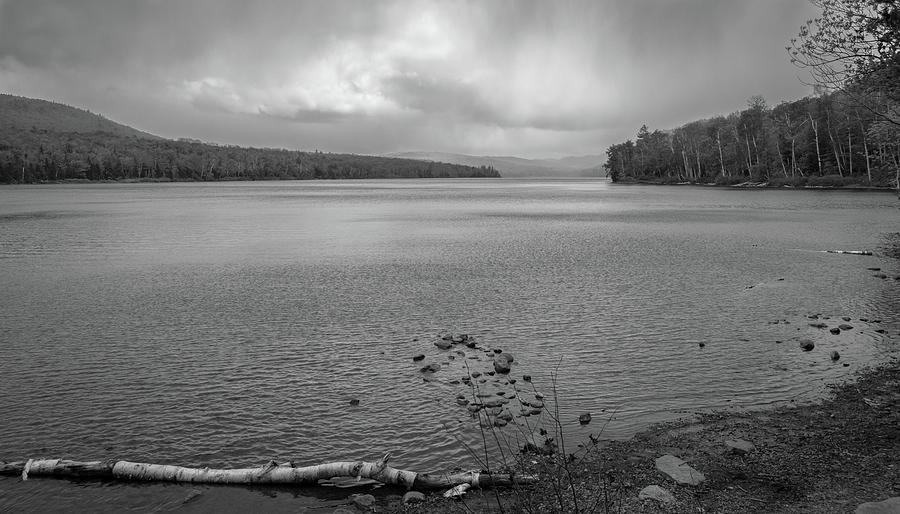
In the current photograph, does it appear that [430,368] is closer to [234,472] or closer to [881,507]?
[234,472]

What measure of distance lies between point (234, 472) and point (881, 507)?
983 cm

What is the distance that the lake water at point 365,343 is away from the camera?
12031 mm

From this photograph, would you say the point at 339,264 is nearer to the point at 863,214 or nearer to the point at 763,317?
the point at 763,317

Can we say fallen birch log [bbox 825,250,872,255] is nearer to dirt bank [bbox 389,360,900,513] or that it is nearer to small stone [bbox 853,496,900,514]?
dirt bank [bbox 389,360,900,513]

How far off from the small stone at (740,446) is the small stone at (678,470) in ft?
3.86

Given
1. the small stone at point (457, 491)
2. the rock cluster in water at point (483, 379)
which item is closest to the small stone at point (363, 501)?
the small stone at point (457, 491)

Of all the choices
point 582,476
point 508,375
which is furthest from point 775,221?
point 582,476

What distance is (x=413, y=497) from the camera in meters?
9.51

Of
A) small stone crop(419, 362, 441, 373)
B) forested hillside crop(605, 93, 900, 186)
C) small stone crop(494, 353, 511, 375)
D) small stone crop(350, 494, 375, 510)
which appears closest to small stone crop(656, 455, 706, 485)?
small stone crop(350, 494, 375, 510)

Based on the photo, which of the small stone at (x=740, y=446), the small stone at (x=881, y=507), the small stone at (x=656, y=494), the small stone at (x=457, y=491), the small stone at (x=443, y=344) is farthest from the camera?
the small stone at (x=443, y=344)

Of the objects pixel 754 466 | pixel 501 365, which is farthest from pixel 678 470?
pixel 501 365

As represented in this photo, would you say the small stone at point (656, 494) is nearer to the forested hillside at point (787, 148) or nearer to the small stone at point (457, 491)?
the small stone at point (457, 491)

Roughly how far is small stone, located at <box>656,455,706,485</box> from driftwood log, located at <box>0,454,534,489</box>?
9.99 ft

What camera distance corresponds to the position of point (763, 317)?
22.2 metres
